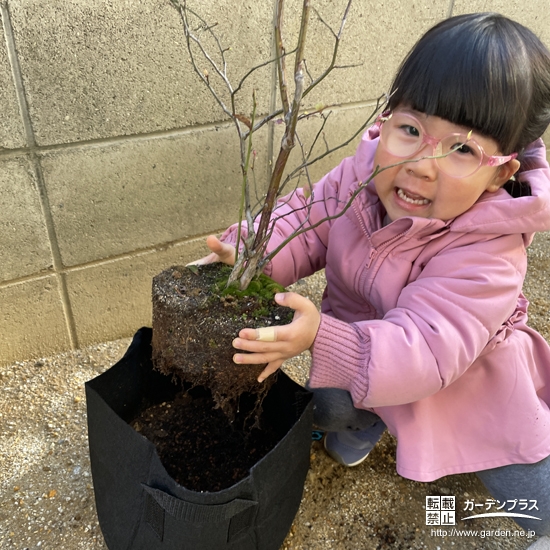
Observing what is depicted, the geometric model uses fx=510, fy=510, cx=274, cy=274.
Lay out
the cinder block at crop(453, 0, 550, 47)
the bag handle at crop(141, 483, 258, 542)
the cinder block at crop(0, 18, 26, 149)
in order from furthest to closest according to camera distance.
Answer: the cinder block at crop(453, 0, 550, 47) → the cinder block at crop(0, 18, 26, 149) → the bag handle at crop(141, 483, 258, 542)

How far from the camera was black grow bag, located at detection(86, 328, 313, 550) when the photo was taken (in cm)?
101

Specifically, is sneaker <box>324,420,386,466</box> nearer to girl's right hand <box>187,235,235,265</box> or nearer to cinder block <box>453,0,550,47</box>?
girl's right hand <box>187,235,235,265</box>

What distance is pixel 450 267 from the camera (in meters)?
1.18

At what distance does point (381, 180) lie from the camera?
124 cm

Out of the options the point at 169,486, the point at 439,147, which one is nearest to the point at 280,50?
the point at 439,147

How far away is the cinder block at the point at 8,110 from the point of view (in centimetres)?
140

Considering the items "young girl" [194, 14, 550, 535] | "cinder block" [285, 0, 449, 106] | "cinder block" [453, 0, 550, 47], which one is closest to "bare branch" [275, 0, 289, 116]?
"young girl" [194, 14, 550, 535]

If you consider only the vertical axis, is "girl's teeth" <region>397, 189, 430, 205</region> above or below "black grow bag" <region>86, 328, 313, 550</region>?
above

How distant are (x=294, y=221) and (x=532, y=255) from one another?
1.98 m

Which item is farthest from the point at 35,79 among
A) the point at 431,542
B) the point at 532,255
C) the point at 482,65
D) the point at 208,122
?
the point at 532,255

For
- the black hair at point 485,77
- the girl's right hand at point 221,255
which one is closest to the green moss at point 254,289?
the girl's right hand at point 221,255

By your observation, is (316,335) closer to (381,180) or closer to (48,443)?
(381,180)

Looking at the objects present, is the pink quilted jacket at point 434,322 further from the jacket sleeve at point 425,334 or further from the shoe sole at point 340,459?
the shoe sole at point 340,459

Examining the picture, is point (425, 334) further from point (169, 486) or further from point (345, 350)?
point (169, 486)
